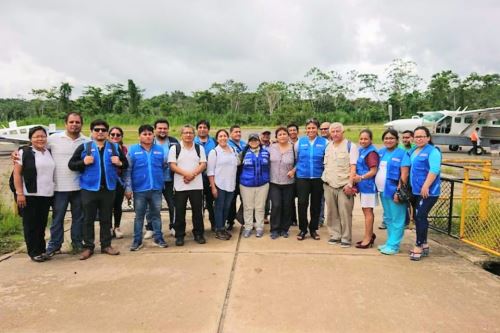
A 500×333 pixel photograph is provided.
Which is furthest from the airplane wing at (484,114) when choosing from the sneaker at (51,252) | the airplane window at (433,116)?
the sneaker at (51,252)

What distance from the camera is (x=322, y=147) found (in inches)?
205

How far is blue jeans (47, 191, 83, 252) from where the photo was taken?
4613 mm

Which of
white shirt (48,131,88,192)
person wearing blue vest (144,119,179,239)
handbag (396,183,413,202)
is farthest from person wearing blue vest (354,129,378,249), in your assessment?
white shirt (48,131,88,192)

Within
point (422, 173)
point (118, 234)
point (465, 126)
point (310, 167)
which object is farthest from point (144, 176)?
point (465, 126)

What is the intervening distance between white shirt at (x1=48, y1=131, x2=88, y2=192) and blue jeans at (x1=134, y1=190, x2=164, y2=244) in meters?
0.76

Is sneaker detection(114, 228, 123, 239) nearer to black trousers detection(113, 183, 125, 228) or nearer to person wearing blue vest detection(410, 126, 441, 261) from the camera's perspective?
black trousers detection(113, 183, 125, 228)

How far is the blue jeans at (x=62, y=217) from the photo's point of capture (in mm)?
4613

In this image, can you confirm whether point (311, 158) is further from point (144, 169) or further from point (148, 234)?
point (148, 234)

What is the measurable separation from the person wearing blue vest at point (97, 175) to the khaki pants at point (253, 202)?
5.49 ft

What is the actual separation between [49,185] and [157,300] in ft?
6.70

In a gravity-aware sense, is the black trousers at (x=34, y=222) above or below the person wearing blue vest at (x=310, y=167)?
below

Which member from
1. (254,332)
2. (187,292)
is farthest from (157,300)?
(254,332)

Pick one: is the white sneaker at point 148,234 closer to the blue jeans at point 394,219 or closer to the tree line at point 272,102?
the blue jeans at point 394,219

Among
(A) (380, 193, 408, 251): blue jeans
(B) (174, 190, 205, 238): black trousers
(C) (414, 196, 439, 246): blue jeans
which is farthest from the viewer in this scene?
(B) (174, 190, 205, 238): black trousers
